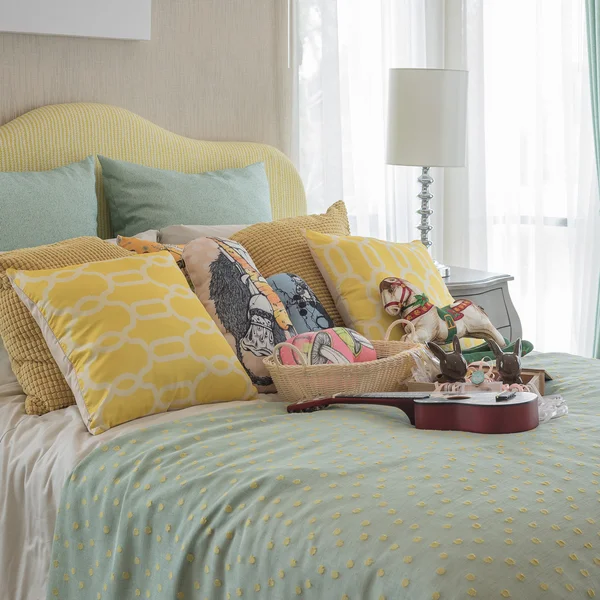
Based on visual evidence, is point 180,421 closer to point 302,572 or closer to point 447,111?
point 302,572

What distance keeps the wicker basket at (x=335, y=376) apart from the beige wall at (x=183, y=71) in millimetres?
1209

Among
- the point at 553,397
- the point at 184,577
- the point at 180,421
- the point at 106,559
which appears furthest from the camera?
the point at 553,397

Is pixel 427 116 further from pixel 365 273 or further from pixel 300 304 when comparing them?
pixel 300 304

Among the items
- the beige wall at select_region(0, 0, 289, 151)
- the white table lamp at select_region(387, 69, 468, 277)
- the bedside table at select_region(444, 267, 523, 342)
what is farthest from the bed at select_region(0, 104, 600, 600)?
the white table lamp at select_region(387, 69, 468, 277)

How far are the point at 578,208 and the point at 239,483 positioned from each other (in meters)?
2.42

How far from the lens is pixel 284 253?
2.20 meters

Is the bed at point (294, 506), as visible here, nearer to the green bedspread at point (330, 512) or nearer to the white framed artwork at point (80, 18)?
the green bedspread at point (330, 512)

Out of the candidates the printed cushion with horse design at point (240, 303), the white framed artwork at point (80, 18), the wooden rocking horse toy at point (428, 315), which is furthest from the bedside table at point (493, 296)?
the white framed artwork at point (80, 18)

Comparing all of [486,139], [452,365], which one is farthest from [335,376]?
[486,139]

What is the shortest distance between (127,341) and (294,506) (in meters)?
0.60

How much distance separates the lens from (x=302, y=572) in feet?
3.62

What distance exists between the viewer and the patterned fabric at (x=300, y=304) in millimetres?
2018

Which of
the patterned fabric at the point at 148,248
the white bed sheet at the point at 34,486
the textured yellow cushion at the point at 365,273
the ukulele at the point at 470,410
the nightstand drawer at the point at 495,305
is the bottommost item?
the white bed sheet at the point at 34,486

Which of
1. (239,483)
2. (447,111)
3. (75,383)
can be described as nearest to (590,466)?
(239,483)
